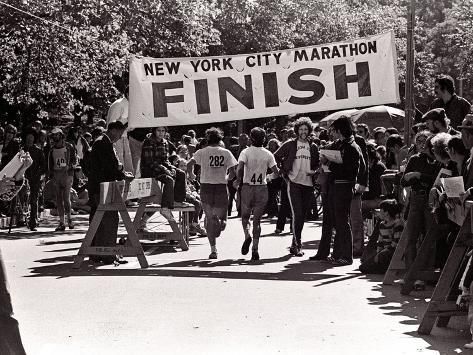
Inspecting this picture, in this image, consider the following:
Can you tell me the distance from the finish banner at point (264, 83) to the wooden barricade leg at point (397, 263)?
3165 millimetres

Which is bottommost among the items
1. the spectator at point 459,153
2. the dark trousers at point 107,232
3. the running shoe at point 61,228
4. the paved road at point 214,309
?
the paved road at point 214,309

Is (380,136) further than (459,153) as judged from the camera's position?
Yes

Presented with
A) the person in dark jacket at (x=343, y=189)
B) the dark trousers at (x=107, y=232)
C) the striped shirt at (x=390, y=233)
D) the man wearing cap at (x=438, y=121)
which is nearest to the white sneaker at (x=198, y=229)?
the dark trousers at (x=107, y=232)

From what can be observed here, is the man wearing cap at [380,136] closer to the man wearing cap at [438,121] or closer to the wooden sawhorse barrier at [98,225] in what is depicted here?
the wooden sawhorse barrier at [98,225]

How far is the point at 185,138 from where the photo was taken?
25266mm

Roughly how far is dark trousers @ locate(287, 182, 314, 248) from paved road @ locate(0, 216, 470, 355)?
0.36 meters

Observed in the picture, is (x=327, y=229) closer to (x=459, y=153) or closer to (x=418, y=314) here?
(x=418, y=314)

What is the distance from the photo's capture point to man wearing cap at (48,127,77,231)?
2084 cm

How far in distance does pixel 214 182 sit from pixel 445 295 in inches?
281

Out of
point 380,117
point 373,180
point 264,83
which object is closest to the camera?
point 264,83

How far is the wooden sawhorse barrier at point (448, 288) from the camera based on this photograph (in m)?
8.63

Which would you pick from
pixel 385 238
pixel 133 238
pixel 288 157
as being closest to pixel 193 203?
pixel 288 157

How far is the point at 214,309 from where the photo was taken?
404 inches

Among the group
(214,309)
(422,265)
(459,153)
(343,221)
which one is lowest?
(214,309)
